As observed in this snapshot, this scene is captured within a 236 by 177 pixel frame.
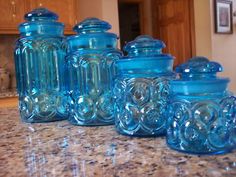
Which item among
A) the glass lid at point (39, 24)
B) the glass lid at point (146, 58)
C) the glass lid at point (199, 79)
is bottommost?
the glass lid at point (199, 79)

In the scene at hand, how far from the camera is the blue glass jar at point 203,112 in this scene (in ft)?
1.41

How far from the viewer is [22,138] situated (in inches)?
23.2

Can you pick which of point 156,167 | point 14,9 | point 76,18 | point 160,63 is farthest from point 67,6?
point 156,167

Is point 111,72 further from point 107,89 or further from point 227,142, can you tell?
point 227,142

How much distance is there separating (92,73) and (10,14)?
240 cm

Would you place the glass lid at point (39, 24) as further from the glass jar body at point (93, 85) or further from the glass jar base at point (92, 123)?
the glass jar base at point (92, 123)

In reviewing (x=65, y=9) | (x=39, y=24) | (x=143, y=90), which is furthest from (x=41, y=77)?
(x=65, y=9)

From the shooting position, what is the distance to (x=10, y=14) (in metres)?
2.76

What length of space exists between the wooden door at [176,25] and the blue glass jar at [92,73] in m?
3.36

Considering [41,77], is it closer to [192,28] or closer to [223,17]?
[192,28]

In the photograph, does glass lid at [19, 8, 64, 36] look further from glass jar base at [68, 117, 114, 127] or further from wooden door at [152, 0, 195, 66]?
wooden door at [152, 0, 195, 66]

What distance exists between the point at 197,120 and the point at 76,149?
20 cm

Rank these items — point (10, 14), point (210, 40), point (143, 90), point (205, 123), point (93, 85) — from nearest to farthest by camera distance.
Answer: point (205, 123) → point (143, 90) → point (93, 85) → point (10, 14) → point (210, 40)

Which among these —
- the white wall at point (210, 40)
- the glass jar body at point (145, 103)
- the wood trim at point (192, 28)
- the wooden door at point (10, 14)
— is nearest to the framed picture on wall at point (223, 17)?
the white wall at point (210, 40)
